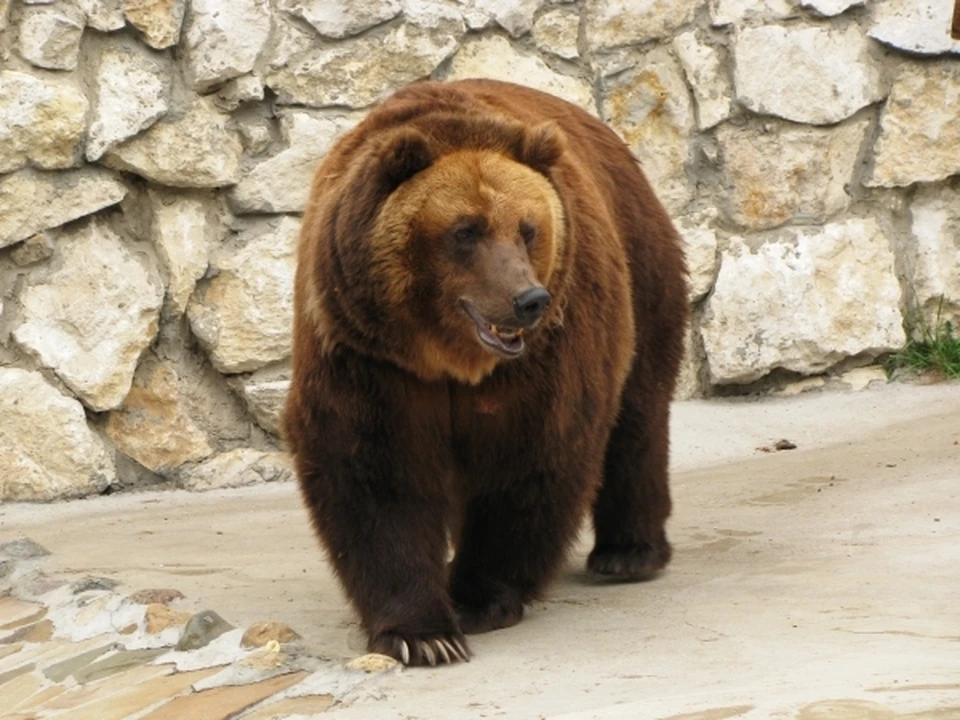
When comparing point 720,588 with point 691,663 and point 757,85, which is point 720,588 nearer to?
point 691,663

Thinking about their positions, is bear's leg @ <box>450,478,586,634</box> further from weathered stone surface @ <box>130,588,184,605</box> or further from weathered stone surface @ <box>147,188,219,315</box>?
weathered stone surface @ <box>147,188,219,315</box>

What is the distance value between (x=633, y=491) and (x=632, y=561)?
0.77 feet

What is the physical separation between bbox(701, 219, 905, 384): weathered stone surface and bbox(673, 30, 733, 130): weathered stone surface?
1.81ft

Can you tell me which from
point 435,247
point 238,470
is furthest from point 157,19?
point 435,247

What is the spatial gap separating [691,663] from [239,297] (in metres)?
3.24

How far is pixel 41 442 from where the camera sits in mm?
6305

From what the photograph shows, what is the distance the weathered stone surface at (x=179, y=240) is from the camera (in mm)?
6543

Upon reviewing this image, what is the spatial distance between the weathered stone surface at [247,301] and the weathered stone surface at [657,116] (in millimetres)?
1533

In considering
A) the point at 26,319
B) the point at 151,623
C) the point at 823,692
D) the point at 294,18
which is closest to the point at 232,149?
the point at 294,18

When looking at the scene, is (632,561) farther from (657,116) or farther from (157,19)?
(157,19)

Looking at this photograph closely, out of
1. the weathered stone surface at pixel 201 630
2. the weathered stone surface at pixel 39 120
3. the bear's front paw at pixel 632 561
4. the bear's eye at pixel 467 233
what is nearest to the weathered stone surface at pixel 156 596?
the weathered stone surface at pixel 201 630

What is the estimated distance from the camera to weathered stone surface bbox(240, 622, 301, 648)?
4152 millimetres

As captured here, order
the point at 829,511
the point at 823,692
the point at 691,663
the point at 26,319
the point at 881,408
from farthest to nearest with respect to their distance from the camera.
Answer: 1. the point at 881,408
2. the point at 26,319
3. the point at 829,511
4. the point at 691,663
5. the point at 823,692

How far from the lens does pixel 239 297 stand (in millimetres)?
6594
